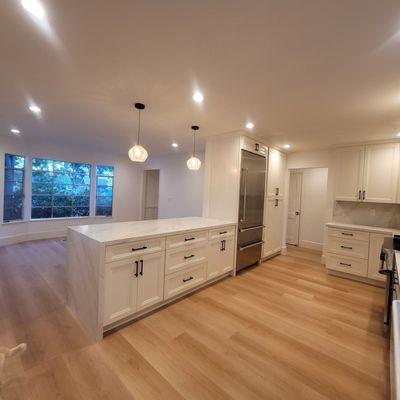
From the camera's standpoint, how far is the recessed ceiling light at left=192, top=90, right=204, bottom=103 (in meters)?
2.31

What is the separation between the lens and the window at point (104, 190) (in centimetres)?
674

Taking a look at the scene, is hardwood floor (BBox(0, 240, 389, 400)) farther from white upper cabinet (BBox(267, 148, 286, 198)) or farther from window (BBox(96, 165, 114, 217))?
window (BBox(96, 165, 114, 217))

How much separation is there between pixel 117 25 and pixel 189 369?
8.37 feet

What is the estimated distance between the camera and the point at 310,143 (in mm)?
4246

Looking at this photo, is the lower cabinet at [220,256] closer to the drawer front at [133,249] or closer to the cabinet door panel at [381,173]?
the drawer front at [133,249]

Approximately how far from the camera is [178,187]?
6.33 metres

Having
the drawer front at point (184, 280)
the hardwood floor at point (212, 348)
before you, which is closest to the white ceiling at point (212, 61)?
the drawer front at point (184, 280)

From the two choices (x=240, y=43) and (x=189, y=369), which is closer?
(x=240, y=43)

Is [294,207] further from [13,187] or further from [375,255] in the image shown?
[13,187]

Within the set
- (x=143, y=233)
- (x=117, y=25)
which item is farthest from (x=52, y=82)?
(x=143, y=233)

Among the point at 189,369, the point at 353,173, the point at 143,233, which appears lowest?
the point at 189,369

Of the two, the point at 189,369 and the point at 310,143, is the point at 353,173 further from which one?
the point at 189,369

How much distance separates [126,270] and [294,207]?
5.24 metres

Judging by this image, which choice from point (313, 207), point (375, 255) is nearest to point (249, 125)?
point (375, 255)
